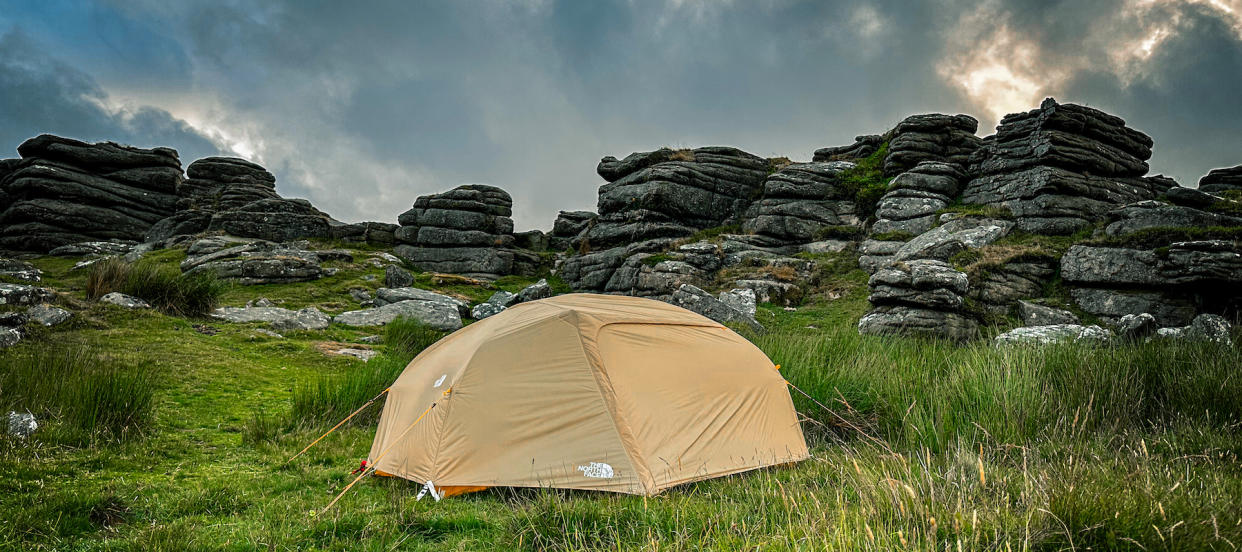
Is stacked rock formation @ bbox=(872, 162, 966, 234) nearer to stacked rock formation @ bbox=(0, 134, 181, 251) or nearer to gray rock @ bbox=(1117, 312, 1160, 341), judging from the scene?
gray rock @ bbox=(1117, 312, 1160, 341)

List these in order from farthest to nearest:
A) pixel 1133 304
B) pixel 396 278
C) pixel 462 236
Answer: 1. pixel 462 236
2. pixel 396 278
3. pixel 1133 304

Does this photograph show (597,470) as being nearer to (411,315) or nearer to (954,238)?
(411,315)

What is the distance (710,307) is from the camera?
56.5ft

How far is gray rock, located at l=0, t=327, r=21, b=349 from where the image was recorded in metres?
9.75

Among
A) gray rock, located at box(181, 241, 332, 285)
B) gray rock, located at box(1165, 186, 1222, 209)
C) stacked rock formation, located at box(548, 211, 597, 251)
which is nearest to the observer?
gray rock, located at box(1165, 186, 1222, 209)

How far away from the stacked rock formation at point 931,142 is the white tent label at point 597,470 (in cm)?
2786

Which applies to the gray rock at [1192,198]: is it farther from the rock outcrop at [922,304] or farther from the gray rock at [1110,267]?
the rock outcrop at [922,304]

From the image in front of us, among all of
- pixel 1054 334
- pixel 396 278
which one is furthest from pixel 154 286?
pixel 1054 334

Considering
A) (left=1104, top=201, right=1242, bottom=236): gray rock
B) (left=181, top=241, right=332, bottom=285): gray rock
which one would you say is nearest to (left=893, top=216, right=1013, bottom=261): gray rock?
(left=1104, top=201, right=1242, bottom=236): gray rock

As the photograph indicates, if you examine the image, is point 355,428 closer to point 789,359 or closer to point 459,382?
point 459,382

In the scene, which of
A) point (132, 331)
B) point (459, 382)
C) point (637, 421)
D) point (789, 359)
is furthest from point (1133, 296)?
point (132, 331)

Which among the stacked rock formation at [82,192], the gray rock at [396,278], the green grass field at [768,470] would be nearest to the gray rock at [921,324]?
the green grass field at [768,470]

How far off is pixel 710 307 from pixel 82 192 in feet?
139

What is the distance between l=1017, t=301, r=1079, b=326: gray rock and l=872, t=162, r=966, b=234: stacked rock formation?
28.8 feet
